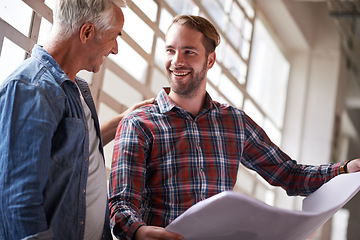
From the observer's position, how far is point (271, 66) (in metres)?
7.08

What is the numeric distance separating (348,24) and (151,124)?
611cm

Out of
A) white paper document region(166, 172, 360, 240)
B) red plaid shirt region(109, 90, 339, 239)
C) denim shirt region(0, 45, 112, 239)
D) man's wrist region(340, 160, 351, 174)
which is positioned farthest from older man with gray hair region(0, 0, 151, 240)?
man's wrist region(340, 160, 351, 174)

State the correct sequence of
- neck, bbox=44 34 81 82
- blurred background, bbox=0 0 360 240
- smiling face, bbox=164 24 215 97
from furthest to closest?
blurred background, bbox=0 0 360 240 < smiling face, bbox=164 24 215 97 < neck, bbox=44 34 81 82

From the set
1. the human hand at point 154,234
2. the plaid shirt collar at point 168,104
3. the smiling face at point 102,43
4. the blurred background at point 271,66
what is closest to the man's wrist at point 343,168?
the plaid shirt collar at point 168,104

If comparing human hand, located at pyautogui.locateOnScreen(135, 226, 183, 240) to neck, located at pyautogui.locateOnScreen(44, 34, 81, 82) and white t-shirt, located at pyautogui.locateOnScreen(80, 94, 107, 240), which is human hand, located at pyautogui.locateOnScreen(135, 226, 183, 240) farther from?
neck, located at pyautogui.locateOnScreen(44, 34, 81, 82)

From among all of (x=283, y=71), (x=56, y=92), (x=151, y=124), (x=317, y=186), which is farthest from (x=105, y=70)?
(x=283, y=71)

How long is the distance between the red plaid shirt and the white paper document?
0.25 m

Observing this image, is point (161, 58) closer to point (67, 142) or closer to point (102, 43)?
point (102, 43)

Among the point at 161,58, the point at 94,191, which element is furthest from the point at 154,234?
the point at 161,58

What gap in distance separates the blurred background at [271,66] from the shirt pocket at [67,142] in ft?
5.96

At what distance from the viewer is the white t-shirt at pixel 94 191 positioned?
1709 mm

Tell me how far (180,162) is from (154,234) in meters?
0.44

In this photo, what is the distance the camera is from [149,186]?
77.9 inches

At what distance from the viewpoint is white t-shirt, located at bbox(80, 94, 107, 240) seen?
1709 millimetres
